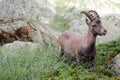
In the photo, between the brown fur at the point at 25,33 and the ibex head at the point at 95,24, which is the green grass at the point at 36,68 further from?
the brown fur at the point at 25,33

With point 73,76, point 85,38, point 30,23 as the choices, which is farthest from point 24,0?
point 73,76

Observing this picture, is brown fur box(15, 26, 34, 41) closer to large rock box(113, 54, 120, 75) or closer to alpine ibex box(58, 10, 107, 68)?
alpine ibex box(58, 10, 107, 68)

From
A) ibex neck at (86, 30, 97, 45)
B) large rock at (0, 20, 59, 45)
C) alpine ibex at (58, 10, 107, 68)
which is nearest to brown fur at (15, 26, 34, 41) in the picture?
large rock at (0, 20, 59, 45)

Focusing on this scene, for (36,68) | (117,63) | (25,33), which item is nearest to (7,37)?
(25,33)

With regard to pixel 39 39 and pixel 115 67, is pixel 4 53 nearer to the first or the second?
pixel 115 67

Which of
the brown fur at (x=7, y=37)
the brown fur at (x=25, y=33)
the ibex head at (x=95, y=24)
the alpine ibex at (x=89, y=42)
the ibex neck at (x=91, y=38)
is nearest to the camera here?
the ibex head at (x=95, y=24)

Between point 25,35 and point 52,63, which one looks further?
point 25,35

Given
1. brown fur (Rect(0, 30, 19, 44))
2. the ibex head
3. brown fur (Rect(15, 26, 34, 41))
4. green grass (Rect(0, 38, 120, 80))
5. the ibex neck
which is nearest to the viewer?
green grass (Rect(0, 38, 120, 80))

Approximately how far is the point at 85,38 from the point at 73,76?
333 centimetres

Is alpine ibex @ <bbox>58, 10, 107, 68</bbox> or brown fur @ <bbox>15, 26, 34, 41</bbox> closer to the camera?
alpine ibex @ <bbox>58, 10, 107, 68</bbox>

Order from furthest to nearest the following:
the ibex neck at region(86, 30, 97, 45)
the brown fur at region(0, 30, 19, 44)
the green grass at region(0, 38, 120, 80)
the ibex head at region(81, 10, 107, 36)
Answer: the brown fur at region(0, 30, 19, 44)
the ibex neck at region(86, 30, 97, 45)
the ibex head at region(81, 10, 107, 36)
the green grass at region(0, 38, 120, 80)

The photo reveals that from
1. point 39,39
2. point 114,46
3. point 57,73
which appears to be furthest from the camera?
point 39,39

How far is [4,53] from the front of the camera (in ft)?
25.5

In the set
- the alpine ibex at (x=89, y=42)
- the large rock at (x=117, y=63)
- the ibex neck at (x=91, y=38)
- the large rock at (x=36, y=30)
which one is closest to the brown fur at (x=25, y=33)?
the large rock at (x=36, y=30)
